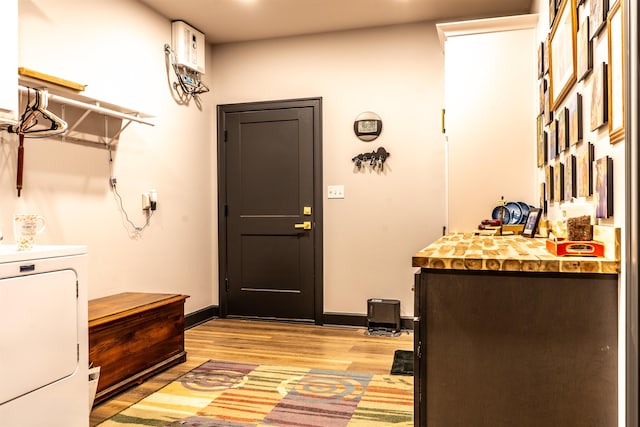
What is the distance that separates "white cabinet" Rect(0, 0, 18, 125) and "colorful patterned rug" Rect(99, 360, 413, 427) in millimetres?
1549

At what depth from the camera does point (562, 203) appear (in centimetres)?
249

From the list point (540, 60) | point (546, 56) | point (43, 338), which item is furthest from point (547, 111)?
point (43, 338)

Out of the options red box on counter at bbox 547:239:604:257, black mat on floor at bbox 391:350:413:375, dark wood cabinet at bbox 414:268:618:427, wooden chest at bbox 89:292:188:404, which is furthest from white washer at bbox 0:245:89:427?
red box on counter at bbox 547:239:604:257

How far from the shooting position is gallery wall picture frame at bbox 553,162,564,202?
2463mm

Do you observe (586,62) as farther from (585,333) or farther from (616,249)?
(585,333)

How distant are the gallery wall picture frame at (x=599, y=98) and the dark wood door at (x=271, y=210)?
2.92 m

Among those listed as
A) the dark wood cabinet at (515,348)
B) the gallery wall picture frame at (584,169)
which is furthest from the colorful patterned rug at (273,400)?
the gallery wall picture frame at (584,169)

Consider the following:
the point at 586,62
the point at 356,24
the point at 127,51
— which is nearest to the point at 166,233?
the point at 127,51

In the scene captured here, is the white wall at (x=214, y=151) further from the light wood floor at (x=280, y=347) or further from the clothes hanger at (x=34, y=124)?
the clothes hanger at (x=34, y=124)

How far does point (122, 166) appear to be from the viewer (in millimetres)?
3674

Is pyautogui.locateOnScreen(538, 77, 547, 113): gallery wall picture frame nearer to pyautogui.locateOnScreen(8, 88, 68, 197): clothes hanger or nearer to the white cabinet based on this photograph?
pyautogui.locateOnScreen(8, 88, 68, 197): clothes hanger

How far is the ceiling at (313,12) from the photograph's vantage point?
3922 millimetres

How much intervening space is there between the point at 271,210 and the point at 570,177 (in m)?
2.90

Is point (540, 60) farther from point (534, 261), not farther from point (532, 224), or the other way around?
point (534, 261)
